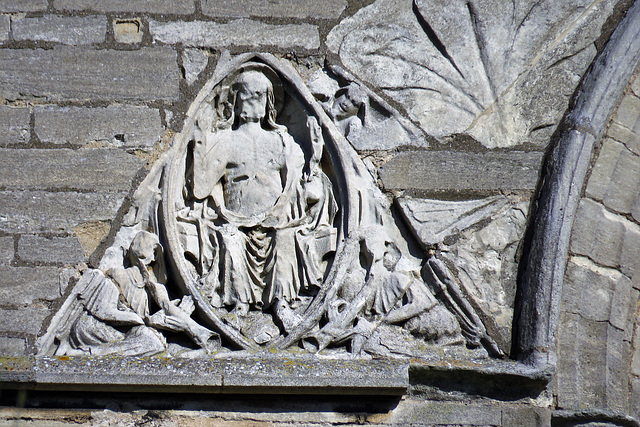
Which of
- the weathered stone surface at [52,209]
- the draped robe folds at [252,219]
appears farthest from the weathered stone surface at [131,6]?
the weathered stone surface at [52,209]

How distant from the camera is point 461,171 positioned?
3.88 meters

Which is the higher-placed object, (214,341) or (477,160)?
(477,160)

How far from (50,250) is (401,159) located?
57.5 inches

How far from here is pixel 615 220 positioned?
388 centimetres

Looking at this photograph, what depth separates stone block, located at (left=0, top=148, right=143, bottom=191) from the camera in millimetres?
3844

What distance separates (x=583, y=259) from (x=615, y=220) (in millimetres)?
241

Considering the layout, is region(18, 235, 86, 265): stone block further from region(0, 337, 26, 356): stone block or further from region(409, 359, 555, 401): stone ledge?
region(409, 359, 555, 401): stone ledge

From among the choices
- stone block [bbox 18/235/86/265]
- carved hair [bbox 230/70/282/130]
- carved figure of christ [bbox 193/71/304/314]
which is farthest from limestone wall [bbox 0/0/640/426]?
carved figure of christ [bbox 193/71/304/314]

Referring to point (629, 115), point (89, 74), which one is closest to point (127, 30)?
point (89, 74)

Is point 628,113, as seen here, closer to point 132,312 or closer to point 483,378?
point 483,378

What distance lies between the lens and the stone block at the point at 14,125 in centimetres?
391

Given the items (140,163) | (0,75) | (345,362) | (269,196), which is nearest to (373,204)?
(269,196)

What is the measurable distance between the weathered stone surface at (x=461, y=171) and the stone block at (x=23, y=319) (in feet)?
4.79

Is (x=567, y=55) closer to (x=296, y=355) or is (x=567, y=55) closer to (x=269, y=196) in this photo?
(x=269, y=196)
